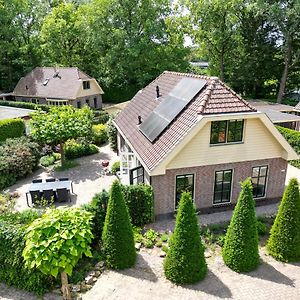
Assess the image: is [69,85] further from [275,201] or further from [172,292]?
[172,292]

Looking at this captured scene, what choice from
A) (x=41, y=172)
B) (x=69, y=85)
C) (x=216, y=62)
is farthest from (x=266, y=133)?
(x=216, y=62)

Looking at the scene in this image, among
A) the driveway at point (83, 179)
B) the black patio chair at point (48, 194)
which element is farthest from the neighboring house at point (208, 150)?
the black patio chair at point (48, 194)

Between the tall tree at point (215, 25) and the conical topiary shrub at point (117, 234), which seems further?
the tall tree at point (215, 25)

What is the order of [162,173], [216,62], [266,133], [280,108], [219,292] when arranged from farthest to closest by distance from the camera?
[216,62]
[280,108]
[266,133]
[162,173]
[219,292]

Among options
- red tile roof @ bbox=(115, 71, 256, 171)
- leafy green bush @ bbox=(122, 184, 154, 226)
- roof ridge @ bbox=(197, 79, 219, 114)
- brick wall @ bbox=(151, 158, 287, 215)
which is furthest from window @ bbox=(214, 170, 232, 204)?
leafy green bush @ bbox=(122, 184, 154, 226)

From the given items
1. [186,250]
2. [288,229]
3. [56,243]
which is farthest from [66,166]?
[288,229]

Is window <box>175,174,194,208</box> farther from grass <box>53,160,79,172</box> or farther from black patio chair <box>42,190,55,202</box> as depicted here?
grass <box>53,160,79,172</box>

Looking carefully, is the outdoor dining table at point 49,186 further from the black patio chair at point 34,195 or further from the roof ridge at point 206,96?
the roof ridge at point 206,96
